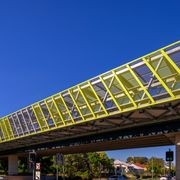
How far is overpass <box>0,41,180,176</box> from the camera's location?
31594 mm

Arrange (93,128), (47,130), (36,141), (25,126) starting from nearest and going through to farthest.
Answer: (93,128) → (47,130) → (25,126) → (36,141)

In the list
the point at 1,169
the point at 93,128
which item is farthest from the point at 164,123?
the point at 1,169

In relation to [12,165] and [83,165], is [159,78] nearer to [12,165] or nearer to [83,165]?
[12,165]

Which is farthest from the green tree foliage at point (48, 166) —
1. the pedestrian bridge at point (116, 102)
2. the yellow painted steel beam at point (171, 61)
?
the yellow painted steel beam at point (171, 61)

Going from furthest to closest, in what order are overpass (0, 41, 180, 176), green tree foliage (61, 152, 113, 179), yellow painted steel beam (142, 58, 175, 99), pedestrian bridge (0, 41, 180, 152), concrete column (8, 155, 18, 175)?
green tree foliage (61, 152, 113, 179) → concrete column (8, 155, 18, 175) → overpass (0, 41, 180, 176) → pedestrian bridge (0, 41, 180, 152) → yellow painted steel beam (142, 58, 175, 99)

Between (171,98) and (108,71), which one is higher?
(108,71)

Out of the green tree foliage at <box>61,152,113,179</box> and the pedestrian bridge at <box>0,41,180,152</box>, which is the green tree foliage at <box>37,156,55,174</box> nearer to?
the green tree foliage at <box>61,152,113,179</box>

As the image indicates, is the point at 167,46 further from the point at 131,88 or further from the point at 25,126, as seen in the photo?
the point at 25,126

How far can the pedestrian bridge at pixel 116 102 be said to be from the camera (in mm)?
31359

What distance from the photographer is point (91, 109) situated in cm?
4075

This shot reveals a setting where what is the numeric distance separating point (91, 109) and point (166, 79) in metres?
10.9

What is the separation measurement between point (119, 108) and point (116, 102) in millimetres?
710

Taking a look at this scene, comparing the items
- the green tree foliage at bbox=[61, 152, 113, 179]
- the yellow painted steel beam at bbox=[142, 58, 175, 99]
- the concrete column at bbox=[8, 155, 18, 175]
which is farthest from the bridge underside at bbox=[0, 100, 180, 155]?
the green tree foliage at bbox=[61, 152, 113, 179]

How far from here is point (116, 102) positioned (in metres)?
36.8
